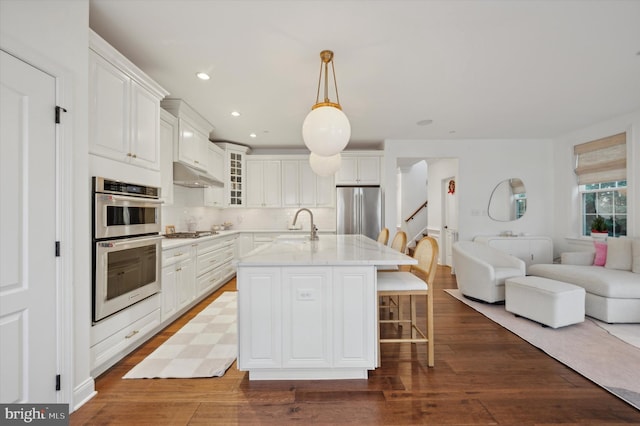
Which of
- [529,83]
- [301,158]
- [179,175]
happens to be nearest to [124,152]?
[179,175]

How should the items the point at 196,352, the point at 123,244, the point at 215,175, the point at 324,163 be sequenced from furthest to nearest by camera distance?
the point at 215,175 < the point at 324,163 < the point at 196,352 < the point at 123,244

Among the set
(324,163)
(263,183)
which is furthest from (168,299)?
(263,183)

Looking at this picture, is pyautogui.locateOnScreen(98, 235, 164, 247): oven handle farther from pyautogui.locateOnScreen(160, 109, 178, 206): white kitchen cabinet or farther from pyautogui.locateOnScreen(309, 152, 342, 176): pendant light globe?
pyautogui.locateOnScreen(309, 152, 342, 176): pendant light globe

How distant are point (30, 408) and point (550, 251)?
674 centimetres

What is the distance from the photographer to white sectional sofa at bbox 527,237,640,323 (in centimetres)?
299

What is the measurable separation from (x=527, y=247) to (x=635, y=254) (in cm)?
165

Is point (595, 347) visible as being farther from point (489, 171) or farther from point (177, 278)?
point (177, 278)

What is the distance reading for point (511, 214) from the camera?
5.55m

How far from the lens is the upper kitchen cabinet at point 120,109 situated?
6.43ft

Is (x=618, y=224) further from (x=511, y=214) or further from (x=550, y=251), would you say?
(x=511, y=214)

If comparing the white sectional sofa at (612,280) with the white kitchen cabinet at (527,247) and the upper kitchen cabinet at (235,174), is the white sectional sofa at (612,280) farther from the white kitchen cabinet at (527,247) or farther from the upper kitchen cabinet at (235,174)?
the upper kitchen cabinet at (235,174)

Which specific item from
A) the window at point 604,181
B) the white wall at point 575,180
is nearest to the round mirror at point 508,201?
the white wall at point 575,180

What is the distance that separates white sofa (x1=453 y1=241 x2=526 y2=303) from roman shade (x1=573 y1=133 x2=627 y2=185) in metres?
2.26

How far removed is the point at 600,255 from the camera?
387 cm
